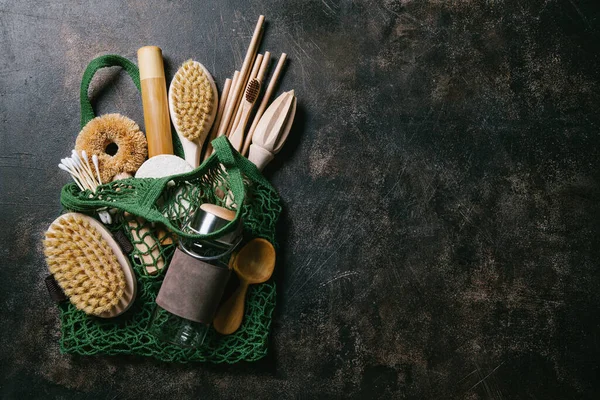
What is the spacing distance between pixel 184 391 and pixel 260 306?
0.25 meters

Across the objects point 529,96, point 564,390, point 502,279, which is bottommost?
point 564,390

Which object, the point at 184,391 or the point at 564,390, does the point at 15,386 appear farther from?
the point at 564,390

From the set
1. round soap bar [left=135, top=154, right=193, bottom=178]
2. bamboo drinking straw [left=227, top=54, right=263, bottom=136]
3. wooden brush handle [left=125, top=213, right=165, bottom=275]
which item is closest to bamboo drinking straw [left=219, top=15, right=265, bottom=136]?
bamboo drinking straw [left=227, top=54, right=263, bottom=136]

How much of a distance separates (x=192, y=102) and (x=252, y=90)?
123mm

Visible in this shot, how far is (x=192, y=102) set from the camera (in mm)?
1059

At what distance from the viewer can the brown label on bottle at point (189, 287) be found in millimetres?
954

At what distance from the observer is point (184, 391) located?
1.10 m

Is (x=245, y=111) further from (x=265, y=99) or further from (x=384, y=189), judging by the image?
(x=384, y=189)

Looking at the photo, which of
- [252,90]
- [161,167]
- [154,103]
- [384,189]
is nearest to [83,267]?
[161,167]

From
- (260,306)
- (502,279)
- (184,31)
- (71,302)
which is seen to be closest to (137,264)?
(71,302)

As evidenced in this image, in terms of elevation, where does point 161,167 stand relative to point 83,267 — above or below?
above

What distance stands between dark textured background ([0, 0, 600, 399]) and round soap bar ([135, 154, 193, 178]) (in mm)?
150

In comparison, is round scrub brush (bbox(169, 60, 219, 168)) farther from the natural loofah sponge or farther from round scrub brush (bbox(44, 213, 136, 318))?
round scrub brush (bbox(44, 213, 136, 318))

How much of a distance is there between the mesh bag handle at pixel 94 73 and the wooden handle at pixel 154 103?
22mm
